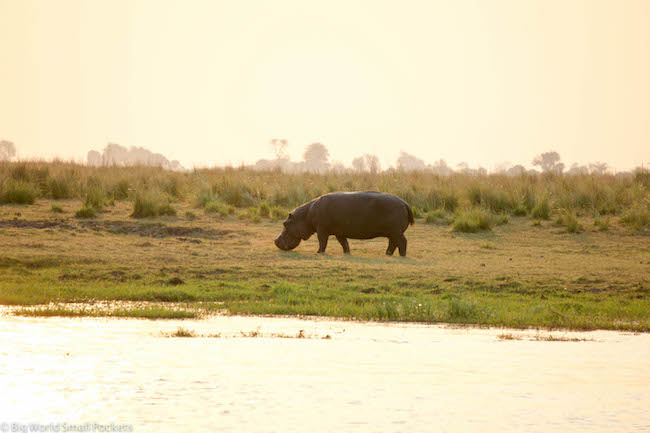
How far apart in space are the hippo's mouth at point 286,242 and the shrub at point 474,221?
13.9ft

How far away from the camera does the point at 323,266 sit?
14.2 m

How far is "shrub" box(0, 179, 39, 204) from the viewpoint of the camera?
19922 mm

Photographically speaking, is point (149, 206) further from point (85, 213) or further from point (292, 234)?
point (292, 234)

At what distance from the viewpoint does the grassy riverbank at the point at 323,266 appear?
10594 millimetres

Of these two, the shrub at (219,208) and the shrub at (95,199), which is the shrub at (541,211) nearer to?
the shrub at (219,208)

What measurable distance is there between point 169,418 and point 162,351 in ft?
7.21

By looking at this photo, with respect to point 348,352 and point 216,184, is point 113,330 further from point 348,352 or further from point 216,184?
point 216,184

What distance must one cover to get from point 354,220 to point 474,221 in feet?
13.5

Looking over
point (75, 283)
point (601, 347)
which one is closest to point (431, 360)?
point (601, 347)

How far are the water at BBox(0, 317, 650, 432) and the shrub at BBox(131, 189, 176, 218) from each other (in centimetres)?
988

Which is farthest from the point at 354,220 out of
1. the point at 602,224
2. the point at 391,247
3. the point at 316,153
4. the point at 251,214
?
the point at 316,153

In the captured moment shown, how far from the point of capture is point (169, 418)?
5.53 meters

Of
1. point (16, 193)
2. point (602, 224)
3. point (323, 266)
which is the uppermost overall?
point (16, 193)

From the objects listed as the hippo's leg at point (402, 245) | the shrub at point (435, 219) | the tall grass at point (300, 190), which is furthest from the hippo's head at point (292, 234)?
the shrub at point (435, 219)
